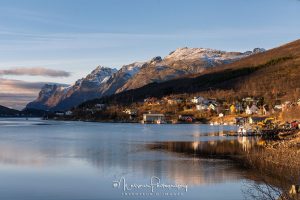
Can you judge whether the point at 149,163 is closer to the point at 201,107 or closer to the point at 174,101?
the point at 201,107

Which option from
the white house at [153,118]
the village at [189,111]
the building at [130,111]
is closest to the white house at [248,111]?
the village at [189,111]

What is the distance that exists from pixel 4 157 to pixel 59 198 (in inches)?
764

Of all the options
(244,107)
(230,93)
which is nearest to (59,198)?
(244,107)

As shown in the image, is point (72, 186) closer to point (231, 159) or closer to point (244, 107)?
point (231, 159)

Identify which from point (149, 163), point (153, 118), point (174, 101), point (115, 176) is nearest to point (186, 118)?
point (153, 118)

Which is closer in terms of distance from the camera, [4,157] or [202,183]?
[202,183]

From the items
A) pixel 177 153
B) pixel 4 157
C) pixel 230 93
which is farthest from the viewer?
pixel 230 93

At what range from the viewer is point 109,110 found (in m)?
188

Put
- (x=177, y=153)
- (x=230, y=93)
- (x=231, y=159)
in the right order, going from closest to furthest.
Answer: (x=231, y=159), (x=177, y=153), (x=230, y=93)

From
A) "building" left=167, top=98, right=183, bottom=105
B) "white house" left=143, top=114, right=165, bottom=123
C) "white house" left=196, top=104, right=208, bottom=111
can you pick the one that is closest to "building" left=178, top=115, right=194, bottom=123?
"white house" left=143, top=114, right=165, bottom=123

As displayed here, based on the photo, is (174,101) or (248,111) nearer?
(248,111)

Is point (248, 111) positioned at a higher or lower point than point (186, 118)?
higher

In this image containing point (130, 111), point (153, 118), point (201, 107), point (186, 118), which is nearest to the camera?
point (186, 118)

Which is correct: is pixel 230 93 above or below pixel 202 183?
above
